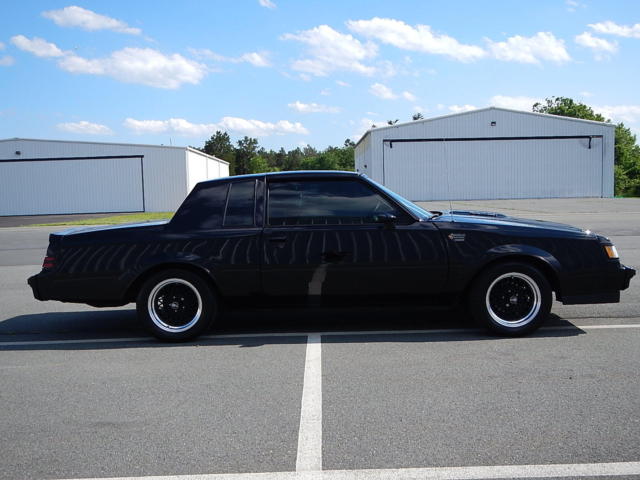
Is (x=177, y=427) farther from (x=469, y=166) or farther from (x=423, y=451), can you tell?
(x=469, y=166)

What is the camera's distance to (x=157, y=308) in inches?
221

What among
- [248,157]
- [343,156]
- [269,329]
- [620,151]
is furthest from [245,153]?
[269,329]


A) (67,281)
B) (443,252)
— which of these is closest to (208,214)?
(67,281)

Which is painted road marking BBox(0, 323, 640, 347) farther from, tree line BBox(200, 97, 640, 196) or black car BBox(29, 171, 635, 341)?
tree line BBox(200, 97, 640, 196)

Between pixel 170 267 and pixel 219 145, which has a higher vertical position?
pixel 219 145

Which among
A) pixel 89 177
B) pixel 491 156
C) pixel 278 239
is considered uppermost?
pixel 491 156

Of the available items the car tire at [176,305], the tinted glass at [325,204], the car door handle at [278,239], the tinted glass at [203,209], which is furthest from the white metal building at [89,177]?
the car door handle at [278,239]

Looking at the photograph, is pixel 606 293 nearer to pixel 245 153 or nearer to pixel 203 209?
pixel 203 209

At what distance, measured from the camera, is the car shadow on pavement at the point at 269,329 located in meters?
5.57

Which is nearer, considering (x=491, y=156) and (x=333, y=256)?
(x=333, y=256)

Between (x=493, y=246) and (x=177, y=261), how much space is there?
291 cm

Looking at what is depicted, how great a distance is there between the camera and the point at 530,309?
5.48 metres

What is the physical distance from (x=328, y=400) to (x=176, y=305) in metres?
2.28

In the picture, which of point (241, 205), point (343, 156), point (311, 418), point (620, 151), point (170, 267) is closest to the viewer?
point (311, 418)
